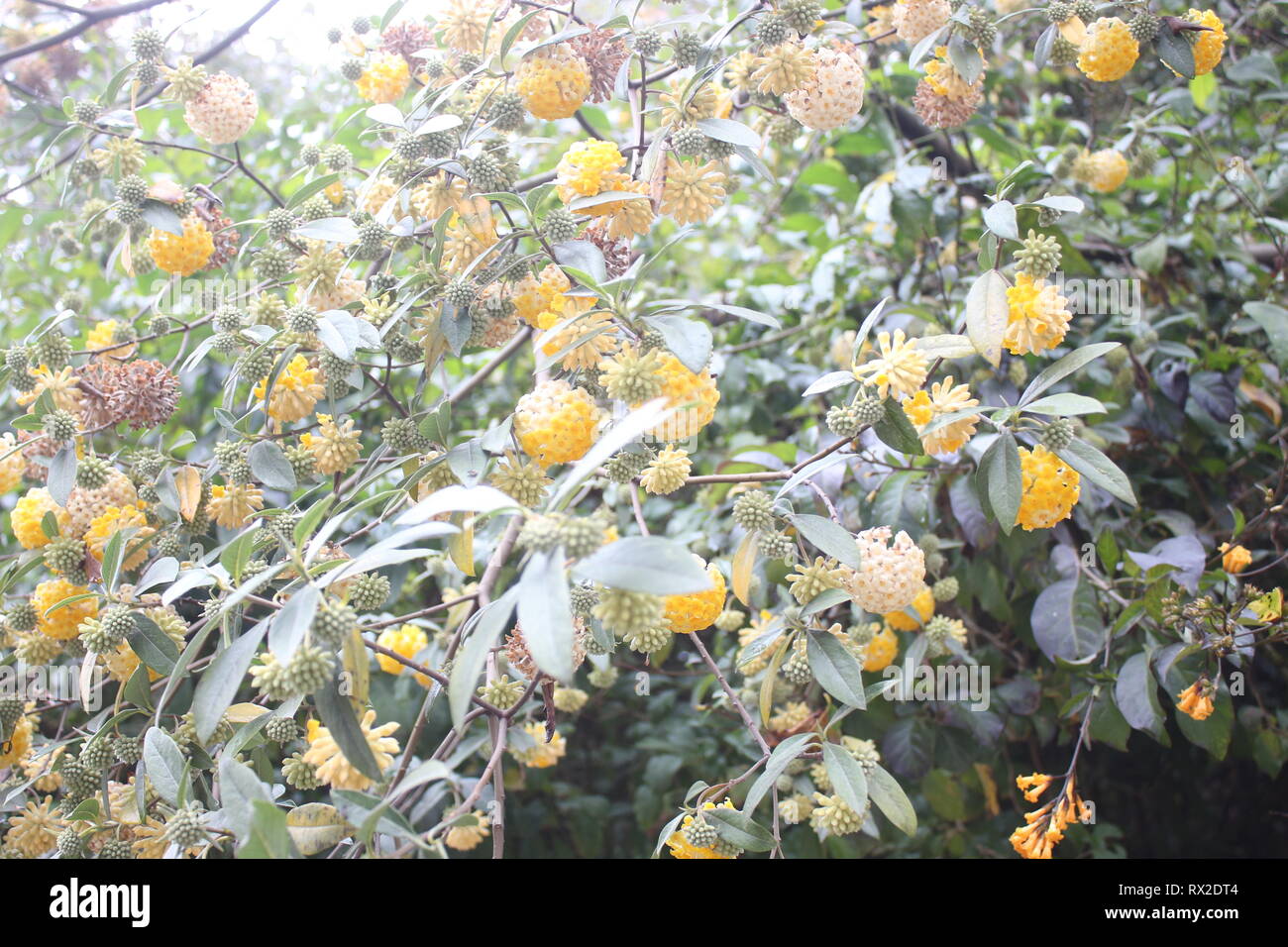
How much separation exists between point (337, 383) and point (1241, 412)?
2205mm

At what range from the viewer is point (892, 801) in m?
1.38

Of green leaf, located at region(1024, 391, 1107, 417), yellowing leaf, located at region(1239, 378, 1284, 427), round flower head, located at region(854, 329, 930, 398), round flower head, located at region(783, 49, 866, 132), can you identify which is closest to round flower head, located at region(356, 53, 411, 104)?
round flower head, located at region(783, 49, 866, 132)

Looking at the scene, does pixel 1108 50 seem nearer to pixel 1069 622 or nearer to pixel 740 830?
pixel 1069 622

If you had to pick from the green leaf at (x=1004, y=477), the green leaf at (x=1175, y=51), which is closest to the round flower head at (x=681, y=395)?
the green leaf at (x=1004, y=477)

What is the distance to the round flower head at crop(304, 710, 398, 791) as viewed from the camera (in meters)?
1.30

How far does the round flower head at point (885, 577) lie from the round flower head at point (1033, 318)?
37 centimetres

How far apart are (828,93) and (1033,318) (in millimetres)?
580

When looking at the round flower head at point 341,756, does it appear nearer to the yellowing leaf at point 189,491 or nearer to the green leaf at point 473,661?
the green leaf at point 473,661

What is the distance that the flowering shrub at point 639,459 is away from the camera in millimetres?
1330

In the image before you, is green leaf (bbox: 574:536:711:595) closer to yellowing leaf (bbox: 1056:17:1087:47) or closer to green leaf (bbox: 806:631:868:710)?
green leaf (bbox: 806:631:868:710)

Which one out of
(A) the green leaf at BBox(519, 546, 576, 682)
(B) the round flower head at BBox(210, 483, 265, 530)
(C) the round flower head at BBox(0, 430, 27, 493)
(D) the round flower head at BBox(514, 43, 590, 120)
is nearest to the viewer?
(A) the green leaf at BBox(519, 546, 576, 682)

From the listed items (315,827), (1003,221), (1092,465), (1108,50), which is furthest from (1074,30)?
(315,827)

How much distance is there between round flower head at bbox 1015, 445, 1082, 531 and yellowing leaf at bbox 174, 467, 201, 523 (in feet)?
4.73

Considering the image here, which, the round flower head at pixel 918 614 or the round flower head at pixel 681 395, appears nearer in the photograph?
the round flower head at pixel 681 395
